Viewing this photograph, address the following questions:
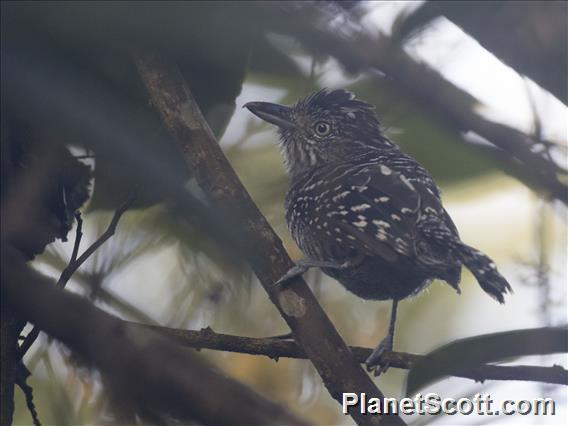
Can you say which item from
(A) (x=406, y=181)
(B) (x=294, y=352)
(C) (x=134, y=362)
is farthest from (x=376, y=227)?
(C) (x=134, y=362)

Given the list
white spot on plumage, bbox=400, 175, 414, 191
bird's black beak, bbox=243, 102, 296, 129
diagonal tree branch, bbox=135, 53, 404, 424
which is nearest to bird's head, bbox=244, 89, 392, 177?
bird's black beak, bbox=243, 102, 296, 129

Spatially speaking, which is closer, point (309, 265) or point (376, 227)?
point (309, 265)

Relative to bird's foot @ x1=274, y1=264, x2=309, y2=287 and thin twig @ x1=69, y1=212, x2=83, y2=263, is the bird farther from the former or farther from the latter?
thin twig @ x1=69, y1=212, x2=83, y2=263

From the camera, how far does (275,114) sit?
3141mm

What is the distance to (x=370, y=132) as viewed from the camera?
339 centimetres

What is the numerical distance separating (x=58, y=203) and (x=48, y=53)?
738 millimetres

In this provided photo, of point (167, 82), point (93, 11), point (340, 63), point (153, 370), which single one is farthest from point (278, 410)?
point (167, 82)

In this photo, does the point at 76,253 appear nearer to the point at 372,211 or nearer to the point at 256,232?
the point at 256,232

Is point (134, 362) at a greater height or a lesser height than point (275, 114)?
lesser

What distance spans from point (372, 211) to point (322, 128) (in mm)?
1095

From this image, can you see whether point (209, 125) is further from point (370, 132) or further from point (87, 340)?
point (87, 340)

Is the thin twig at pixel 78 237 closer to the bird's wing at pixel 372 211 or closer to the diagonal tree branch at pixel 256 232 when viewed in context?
the diagonal tree branch at pixel 256 232

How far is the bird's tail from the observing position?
2059 millimetres

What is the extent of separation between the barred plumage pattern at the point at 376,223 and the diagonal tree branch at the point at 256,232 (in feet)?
1.44
